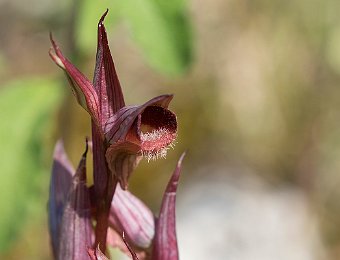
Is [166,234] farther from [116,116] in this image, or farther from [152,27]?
[152,27]

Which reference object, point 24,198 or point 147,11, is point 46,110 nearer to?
point 24,198

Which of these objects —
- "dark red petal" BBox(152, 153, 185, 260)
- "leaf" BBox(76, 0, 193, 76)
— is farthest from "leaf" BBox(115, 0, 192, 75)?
"dark red petal" BBox(152, 153, 185, 260)

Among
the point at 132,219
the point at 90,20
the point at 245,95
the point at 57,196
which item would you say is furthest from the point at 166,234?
the point at 245,95

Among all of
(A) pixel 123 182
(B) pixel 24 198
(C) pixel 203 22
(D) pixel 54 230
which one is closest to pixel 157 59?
(B) pixel 24 198

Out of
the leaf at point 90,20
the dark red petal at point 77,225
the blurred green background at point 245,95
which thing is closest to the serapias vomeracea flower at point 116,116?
the dark red petal at point 77,225

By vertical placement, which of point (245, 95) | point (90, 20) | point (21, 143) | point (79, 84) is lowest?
point (79, 84)

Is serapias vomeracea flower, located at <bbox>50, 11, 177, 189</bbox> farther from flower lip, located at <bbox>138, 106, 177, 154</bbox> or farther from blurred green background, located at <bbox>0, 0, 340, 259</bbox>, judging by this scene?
blurred green background, located at <bbox>0, 0, 340, 259</bbox>
